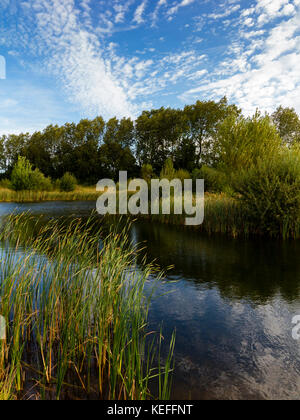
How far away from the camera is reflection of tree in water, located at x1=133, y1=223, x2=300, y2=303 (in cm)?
650

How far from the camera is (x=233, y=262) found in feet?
28.9

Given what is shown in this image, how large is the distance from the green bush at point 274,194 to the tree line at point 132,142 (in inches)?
1334

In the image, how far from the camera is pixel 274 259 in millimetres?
9000

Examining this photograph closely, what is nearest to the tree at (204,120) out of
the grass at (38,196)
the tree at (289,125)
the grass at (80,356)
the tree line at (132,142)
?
the tree line at (132,142)

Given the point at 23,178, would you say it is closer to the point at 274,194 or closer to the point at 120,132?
the point at 120,132

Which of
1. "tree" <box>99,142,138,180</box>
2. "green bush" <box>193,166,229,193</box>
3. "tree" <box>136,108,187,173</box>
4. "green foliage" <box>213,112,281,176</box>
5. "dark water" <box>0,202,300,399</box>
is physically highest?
"tree" <box>136,108,187,173</box>

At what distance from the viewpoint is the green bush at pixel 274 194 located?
11.3 metres

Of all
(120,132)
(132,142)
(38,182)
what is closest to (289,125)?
(132,142)

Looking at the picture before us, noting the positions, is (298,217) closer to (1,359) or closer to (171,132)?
(1,359)

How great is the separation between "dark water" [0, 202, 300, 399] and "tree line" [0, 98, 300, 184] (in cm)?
3807

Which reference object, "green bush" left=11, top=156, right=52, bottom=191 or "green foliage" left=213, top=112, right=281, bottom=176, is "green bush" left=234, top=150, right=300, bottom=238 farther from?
"green bush" left=11, top=156, right=52, bottom=191

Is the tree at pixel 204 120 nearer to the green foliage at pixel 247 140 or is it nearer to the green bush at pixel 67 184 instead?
the green bush at pixel 67 184

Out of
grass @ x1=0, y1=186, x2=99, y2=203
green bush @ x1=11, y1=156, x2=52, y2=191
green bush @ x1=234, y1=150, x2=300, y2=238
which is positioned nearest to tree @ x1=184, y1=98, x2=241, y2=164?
grass @ x1=0, y1=186, x2=99, y2=203
